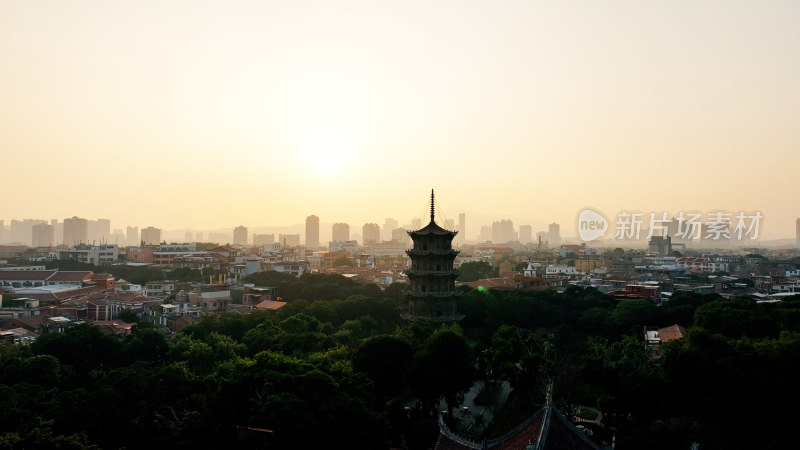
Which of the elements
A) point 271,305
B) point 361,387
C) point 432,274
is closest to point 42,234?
point 271,305

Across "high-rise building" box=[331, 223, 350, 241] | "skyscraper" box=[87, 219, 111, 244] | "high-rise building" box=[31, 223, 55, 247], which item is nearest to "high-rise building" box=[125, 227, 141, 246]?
"skyscraper" box=[87, 219, 111, 244]

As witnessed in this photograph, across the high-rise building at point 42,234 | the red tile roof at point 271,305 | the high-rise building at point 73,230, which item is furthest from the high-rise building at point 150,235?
the red tile roof at point 271,305

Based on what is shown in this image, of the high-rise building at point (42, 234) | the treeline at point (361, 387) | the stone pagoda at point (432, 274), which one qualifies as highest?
the high-rise building at point (42, 234)

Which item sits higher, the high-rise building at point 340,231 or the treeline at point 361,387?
the high-rise building at point 340,231

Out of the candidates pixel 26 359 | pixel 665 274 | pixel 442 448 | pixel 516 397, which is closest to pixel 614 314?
pixel 516 397

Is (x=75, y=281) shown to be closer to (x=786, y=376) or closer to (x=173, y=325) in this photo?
(x=173, y=325)

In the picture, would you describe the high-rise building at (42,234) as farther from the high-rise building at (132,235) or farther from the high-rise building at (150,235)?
the high-rise building at (132,235)
